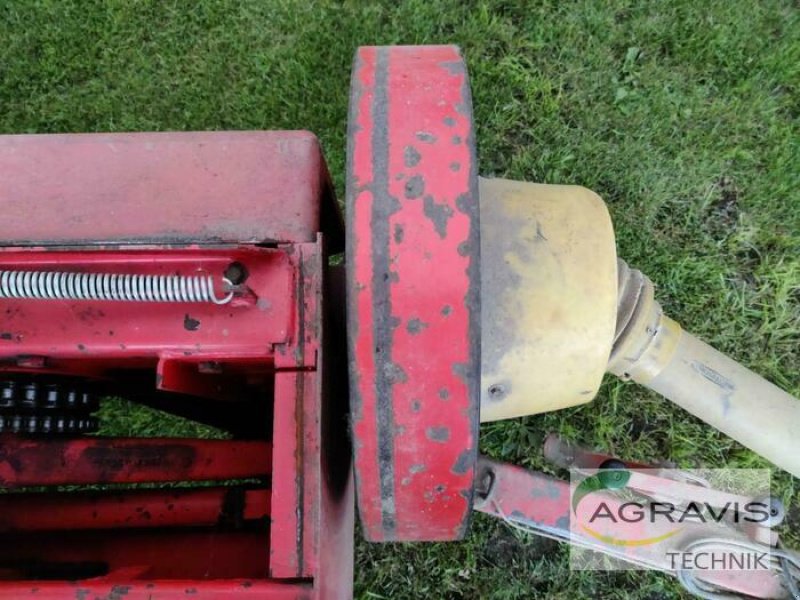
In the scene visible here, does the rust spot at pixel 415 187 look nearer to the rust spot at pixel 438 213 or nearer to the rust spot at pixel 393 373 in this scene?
the rust spot at pixel 438 213

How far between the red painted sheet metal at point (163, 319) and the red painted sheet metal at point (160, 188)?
0.08 m

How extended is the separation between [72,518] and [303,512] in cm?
78

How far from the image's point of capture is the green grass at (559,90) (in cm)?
246

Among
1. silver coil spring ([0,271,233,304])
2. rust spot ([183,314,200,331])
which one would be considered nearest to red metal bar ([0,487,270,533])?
rust spot ([183,314,200,331])

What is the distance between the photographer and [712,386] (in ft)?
5.18

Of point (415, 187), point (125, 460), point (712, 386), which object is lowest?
point (125, 460)

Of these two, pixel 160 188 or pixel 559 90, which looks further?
pixel 559 90

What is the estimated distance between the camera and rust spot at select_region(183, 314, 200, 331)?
126 cm

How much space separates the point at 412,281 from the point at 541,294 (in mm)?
301

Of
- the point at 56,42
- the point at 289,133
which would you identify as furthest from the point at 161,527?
the point at 56,42

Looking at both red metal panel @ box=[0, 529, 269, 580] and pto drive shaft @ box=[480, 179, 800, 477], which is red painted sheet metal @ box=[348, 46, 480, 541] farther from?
red metal panel @ box=[0, 529, 269, 580]

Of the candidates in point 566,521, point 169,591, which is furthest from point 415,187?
point 566,521

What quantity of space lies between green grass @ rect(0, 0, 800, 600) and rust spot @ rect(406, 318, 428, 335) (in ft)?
4.66

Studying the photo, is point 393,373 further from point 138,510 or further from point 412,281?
point 138,510
